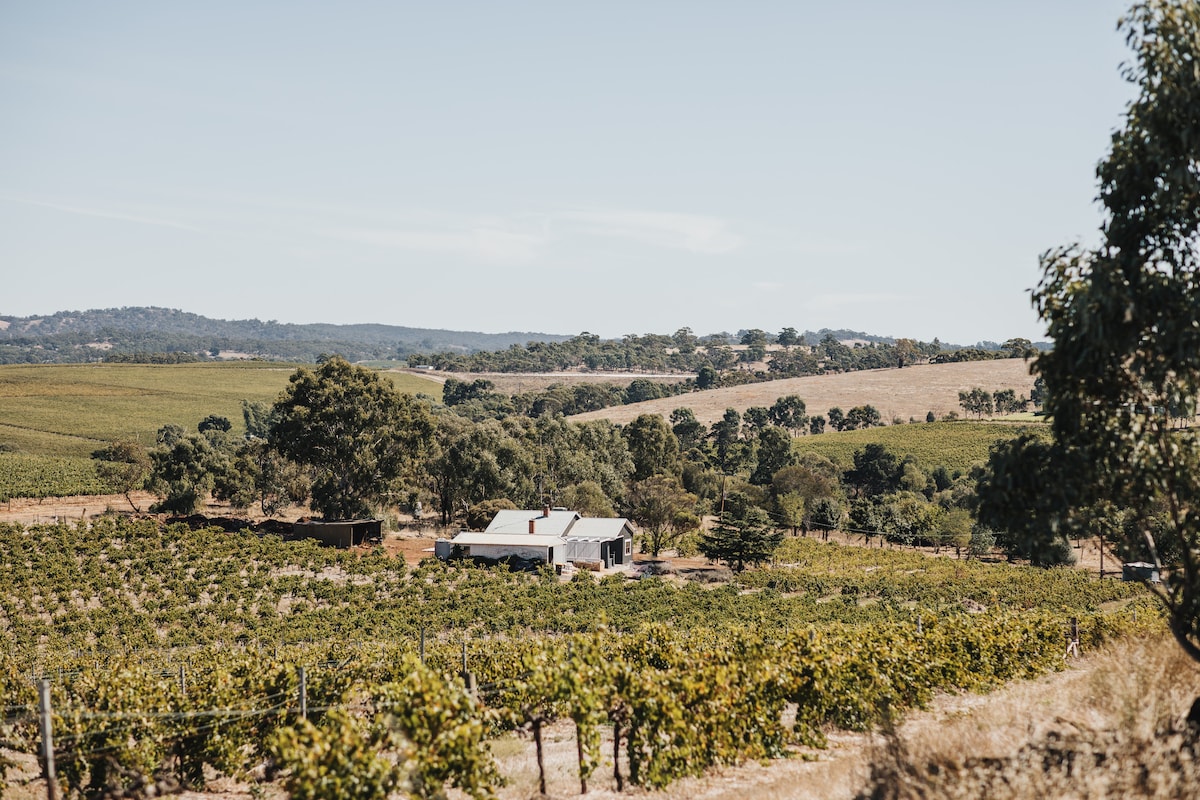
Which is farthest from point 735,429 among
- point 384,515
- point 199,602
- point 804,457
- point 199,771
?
point 199,771

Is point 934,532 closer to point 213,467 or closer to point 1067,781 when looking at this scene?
point 213,467

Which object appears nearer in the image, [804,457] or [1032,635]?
[1032,635]

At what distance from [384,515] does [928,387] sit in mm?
125612

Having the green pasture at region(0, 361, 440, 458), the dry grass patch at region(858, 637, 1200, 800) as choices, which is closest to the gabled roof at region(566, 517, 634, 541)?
the dry grass patch at region(858, 637, 1200, 800)

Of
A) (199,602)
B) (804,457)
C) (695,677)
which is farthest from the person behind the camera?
(804,457)

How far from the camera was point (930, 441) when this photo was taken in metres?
120

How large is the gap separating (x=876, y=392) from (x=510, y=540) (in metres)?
122

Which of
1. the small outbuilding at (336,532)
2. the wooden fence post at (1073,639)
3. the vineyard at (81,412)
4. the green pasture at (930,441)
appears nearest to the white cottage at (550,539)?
the small outbuilding at (336,532)

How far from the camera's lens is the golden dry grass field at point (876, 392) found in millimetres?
155500

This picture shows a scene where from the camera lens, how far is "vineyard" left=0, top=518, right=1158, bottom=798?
43.3ft

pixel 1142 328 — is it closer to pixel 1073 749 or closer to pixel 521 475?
pixel 1073 749

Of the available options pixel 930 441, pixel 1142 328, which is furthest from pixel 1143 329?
pixel 930 441

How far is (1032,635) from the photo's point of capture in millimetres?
21984

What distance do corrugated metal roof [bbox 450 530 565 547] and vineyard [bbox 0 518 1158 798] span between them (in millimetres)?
3441
